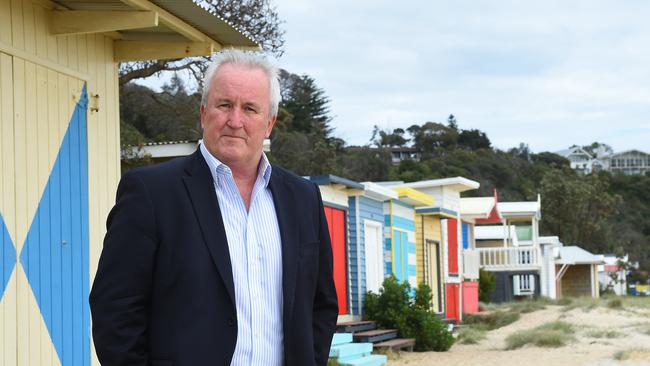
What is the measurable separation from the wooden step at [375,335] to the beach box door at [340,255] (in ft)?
1.75

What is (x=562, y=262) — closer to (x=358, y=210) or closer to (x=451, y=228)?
(x=451, y=228)

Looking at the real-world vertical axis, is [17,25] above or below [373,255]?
above

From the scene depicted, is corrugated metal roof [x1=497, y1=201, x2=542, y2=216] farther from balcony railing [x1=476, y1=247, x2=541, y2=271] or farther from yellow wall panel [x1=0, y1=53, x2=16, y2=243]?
yellow wall panel [x1=0, y1=53, x2=16, y2=243]

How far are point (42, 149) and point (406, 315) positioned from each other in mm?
11881

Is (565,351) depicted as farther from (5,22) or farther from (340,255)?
(5,22)

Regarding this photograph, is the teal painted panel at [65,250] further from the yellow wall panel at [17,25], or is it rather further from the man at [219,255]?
the man at [219,255]

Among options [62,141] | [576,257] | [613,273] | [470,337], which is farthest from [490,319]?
[613,273]

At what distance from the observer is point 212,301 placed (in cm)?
269

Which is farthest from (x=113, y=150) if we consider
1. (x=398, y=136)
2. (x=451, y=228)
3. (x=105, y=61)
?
(x=398, y=136)

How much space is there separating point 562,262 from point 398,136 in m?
52.6

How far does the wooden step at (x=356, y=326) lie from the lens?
15.3 meters

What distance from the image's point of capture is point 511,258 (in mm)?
34312

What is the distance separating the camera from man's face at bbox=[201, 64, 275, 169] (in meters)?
2.86

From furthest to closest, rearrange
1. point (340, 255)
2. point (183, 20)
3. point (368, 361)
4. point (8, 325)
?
point (340, 255) → point (368, 361) → point (183, 20) → point (8, 325)
